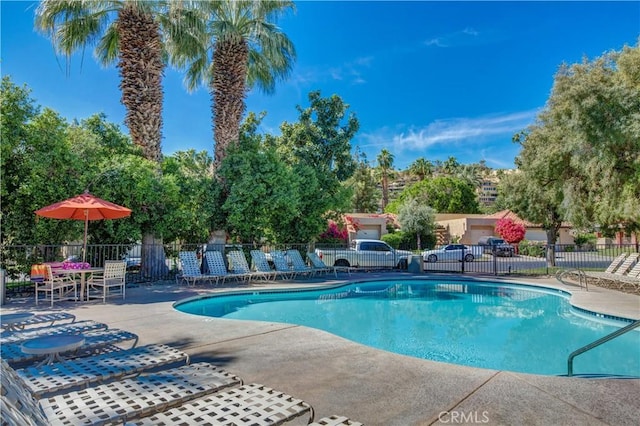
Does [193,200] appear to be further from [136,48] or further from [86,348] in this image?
[86,348]

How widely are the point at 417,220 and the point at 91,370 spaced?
106ft

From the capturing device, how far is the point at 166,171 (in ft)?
45.1

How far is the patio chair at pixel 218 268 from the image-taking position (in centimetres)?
1236

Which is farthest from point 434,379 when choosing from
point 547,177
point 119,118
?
point 547,177

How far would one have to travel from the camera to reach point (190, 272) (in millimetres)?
11906

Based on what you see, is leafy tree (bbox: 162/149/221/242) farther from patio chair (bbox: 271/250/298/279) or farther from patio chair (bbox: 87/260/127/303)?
A: patio chair (bbox: 87/260/127/303)

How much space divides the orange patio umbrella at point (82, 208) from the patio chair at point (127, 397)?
23.4 feet

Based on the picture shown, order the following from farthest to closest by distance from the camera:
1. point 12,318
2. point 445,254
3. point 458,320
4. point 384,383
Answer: point 445,254 < point 458,320 < point 12,318 < point 384,383

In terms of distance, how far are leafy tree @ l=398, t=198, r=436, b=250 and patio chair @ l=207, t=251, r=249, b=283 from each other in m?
23.4

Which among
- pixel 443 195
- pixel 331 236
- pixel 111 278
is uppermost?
pixel 443 195

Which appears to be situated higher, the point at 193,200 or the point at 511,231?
the point at 193,200

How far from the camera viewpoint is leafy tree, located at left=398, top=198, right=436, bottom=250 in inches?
1329

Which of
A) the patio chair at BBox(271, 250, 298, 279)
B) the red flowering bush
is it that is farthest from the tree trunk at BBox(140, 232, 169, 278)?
the red flowering bush

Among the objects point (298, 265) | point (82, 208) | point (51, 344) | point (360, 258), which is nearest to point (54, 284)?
point (82, 208)
